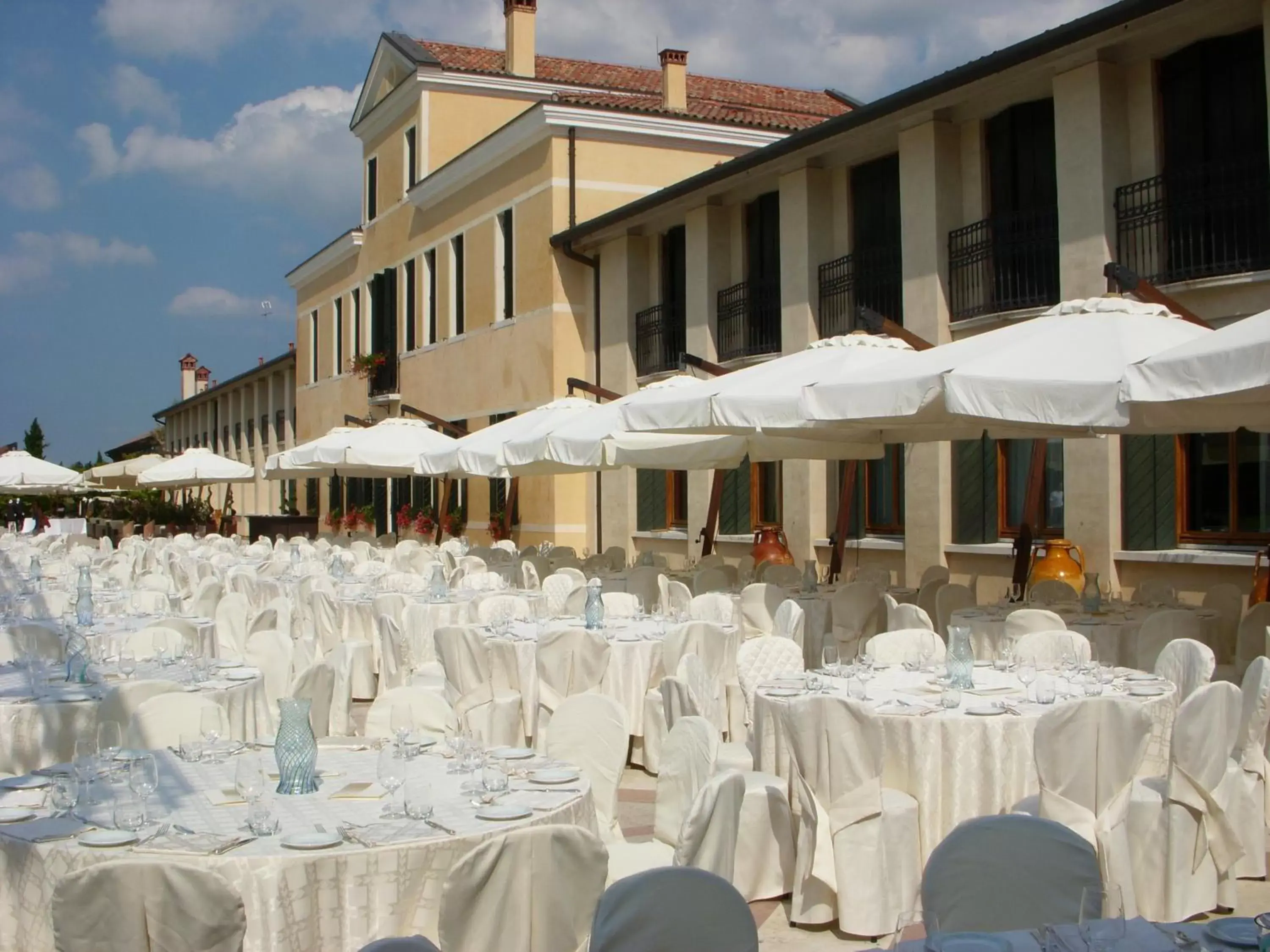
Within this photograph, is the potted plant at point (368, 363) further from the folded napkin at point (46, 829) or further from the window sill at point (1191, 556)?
the folded napkin at point (46, 829)

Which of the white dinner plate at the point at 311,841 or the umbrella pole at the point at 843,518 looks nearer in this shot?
the white dinner plate at the point at 311,841

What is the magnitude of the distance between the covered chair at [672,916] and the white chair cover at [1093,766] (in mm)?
2584

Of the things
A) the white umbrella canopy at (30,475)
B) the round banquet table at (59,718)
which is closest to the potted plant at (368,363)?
the white umbrella canopy at (30,475)

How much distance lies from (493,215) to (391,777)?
67.6 feet

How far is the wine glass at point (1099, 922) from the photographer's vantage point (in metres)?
2.77

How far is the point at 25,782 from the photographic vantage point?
4.80 meters

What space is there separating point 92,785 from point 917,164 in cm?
1265

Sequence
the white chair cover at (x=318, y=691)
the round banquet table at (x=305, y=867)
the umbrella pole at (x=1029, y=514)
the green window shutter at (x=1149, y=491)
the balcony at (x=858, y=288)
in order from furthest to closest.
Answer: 1. the balcony at (x=858, y=288)
2. the green window shutter at (x=1149, y=491)
3. the umbrella pole at (x=1029, y=514)
4. the white chair cover at (x=318, y=691)
5. the round banquet table at (x=305, y=867)

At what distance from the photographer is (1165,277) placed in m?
12.1

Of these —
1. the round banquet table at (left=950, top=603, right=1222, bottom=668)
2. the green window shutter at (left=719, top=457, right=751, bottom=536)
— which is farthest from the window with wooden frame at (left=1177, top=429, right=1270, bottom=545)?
the green window shutter at (left=719, top=457, right=751, bottom=536)

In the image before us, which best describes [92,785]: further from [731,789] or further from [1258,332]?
[1258,332]

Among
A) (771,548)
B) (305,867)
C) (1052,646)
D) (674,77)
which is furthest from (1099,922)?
(674,77)

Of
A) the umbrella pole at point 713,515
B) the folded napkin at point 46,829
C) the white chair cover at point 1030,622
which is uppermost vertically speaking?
the umbrella pole at point 713,515

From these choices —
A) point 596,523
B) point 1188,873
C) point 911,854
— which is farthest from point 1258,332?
point 596,523
